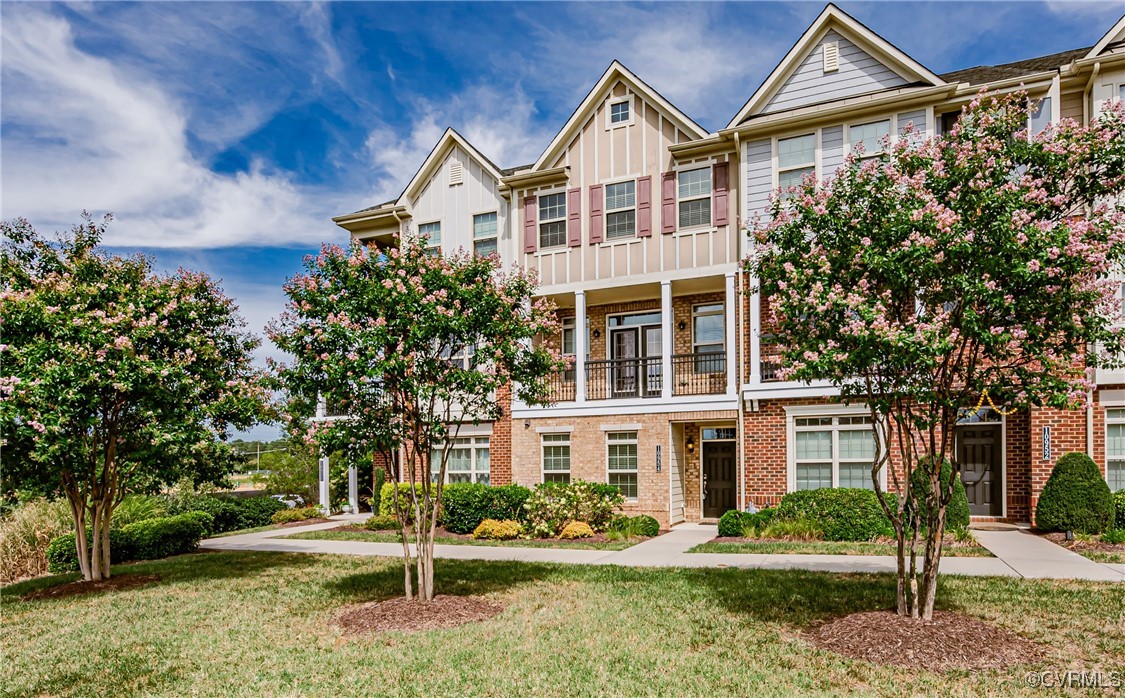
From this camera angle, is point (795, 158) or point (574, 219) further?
point (574, 219)

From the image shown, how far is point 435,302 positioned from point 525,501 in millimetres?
9096

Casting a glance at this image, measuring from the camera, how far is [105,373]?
9.77 metres

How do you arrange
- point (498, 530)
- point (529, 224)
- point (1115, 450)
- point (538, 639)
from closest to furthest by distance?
point (538, 639) < point (1115, 450) < point (498, 530) < point (529, 224)

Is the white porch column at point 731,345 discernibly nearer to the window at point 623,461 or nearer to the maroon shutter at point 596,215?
the window at point 623,461

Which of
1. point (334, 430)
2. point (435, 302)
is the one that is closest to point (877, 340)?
point (435, 302)

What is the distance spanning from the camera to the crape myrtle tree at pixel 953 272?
6.37m

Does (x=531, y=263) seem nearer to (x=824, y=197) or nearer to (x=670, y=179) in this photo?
(x=670, y=179)

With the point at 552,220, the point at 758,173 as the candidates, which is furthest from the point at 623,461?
the point at 758,173

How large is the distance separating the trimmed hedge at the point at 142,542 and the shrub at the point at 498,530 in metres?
5.80

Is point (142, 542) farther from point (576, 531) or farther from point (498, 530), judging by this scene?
point (576, 531)

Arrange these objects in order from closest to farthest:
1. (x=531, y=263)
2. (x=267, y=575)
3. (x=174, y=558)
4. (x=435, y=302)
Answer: (x=435, y=302) < (x=267, y=575) < (x=174, y=558) < (x=531, y=263)

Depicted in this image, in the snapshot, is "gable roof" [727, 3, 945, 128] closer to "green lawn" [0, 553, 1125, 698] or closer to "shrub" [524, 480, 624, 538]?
"shrub" [524, 480, 624, 538]

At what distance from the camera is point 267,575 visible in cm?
1165

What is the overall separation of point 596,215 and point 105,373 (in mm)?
11920
